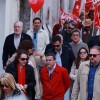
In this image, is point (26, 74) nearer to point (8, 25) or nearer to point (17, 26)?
point (17, 26)

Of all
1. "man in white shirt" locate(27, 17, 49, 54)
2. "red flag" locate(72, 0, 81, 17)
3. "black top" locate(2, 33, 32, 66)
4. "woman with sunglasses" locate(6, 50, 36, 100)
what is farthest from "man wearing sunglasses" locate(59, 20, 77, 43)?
"woman with sunglasses" locate(6, 50, 36, 100)

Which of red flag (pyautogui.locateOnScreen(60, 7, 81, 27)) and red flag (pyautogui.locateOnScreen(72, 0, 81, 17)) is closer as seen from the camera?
red flag (pyautogui.locateOnScreen(60, 7, 81, 27))

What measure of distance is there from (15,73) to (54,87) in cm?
99

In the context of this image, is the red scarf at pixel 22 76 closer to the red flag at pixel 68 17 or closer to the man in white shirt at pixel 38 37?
the man in white shirt at pixel 38 37

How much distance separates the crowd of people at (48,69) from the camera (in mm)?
9766

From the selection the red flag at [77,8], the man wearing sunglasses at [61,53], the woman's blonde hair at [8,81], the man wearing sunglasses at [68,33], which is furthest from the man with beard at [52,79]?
the red flag at [77,8]

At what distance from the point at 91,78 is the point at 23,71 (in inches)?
62.4

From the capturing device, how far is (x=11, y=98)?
8023 millimetres

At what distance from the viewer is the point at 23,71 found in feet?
35.6

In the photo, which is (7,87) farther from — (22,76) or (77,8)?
(77,8)

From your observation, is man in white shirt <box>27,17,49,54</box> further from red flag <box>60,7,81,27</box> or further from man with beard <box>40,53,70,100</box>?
red flag <box>60,7,81,27</box>

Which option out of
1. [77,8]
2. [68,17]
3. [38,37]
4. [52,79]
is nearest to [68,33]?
[38,37]

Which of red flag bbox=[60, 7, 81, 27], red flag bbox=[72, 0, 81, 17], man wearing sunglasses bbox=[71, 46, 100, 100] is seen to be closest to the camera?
man wearing sunglasses bbox=[71, 46, 100, 100]

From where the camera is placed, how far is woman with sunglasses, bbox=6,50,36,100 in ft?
35.5
